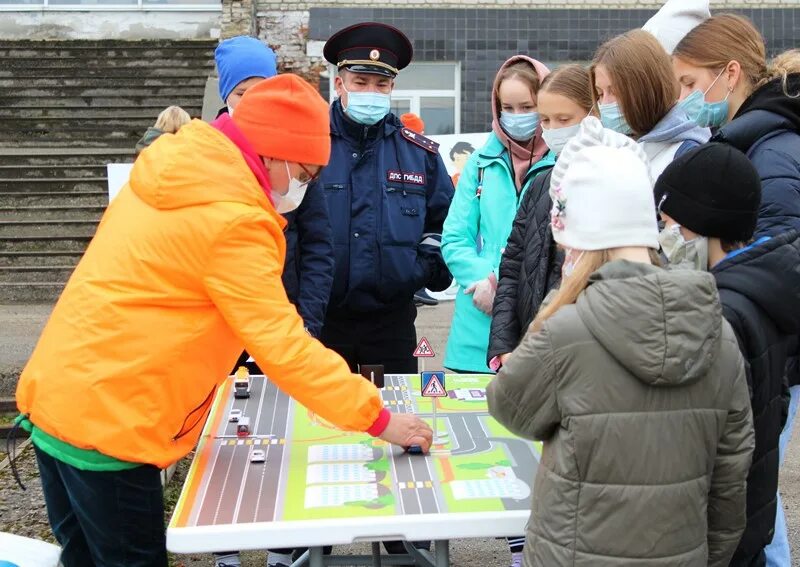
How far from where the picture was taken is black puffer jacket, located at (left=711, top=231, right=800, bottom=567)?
2396mm

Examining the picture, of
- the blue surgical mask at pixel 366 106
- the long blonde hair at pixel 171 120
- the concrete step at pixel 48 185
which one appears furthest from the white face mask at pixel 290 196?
the concrete step at pixel 48 185

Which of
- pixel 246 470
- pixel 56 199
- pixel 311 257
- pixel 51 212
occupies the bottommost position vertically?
pixel 51 212

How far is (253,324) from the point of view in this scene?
2.37 metres

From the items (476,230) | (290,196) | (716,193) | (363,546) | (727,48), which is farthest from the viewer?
(363,546)

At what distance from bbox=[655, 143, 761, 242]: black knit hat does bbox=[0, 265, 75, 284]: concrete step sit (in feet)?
29.6

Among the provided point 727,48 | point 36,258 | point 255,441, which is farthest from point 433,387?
point 36,258

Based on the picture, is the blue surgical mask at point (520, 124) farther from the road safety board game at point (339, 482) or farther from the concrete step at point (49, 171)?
the concrete step at point (49, 171)

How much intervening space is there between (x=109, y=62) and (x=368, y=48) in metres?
11.0

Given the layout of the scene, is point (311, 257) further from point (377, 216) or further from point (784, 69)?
point (784, 69)

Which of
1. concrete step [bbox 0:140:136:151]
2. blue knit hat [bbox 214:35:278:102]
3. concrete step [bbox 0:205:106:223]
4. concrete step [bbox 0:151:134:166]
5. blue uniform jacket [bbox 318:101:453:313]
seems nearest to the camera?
blue uniform jacket [bbox 318:101:453:313]

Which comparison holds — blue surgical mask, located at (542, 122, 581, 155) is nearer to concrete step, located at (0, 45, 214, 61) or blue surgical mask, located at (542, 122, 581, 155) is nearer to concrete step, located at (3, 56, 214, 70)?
concrete step, located at (3, 56, 214, 70)

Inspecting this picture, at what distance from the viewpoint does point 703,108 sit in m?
3.22

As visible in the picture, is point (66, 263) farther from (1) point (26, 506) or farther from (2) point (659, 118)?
(2) point (659, 118)

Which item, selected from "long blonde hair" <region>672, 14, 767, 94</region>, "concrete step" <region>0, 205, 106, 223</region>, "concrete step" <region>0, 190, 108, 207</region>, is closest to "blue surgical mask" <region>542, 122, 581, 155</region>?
"long blonde hair" <region>672, 14, 767, 94</region>
